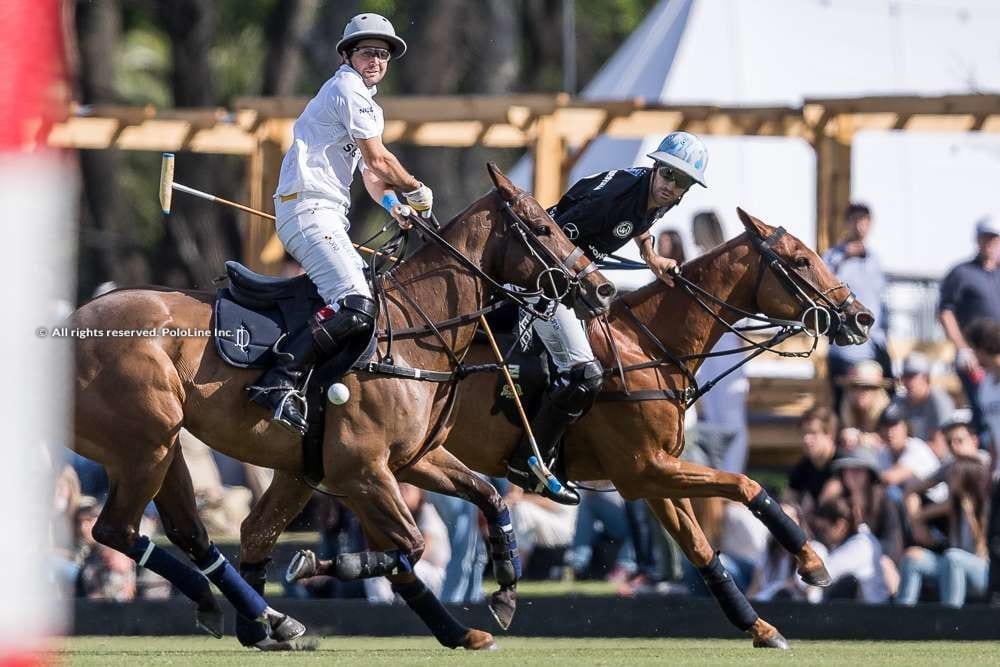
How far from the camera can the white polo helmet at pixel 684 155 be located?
723 centimetres

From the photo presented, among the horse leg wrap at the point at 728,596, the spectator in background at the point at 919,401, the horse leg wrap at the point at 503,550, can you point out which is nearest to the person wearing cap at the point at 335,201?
the horse leg wrap at the point at 503,550

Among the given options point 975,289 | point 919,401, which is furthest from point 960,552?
point 975,289

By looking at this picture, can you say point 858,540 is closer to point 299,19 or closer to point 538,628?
point 538,628

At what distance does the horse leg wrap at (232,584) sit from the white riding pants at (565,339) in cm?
172

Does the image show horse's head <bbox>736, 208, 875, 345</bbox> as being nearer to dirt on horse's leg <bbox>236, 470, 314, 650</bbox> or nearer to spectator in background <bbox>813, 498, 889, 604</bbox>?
spectator in background <bbox>813, 498, 889, 604</bbox>

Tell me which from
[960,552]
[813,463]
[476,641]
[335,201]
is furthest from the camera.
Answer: [813,463]

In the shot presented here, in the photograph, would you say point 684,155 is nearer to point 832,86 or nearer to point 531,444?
point 531,444

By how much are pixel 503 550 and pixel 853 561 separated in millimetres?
2947

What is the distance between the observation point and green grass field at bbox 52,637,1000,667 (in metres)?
6.61

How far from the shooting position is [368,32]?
243 inches

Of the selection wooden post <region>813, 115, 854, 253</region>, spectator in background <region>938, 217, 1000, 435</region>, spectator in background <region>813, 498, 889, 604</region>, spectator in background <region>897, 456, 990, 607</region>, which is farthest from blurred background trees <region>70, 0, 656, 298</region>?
spectator in background <region>897, 456, 990, 607</region>

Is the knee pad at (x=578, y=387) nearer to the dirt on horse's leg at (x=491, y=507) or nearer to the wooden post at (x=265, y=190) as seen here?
the dirt on horse's leg at (x=491, y=507)

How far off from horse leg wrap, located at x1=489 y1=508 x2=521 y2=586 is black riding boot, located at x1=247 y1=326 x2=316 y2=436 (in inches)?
48.5

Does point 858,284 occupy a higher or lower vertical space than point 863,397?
higher
